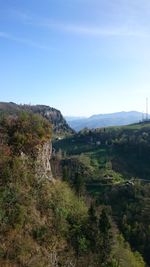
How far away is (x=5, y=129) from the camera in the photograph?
4150 cm

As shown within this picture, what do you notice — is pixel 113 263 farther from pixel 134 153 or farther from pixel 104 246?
pixel 134 153

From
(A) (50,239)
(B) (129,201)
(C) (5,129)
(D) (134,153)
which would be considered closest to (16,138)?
Answer: (C) (5,129)

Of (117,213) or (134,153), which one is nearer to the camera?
(117,213)

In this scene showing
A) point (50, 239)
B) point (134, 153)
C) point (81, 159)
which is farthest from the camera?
point (134, 153)

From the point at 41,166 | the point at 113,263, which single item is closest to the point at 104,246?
the point at 113,263

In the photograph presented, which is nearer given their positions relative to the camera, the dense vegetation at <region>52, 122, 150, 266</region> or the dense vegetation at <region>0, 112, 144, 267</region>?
the dense vegetation at <region>0, 112, 144, 267</region>

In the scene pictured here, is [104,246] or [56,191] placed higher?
[56,191]

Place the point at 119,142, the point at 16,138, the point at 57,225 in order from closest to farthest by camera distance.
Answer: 1. the point at 57,225
2. the point at 16,138
3. the point at 119,142

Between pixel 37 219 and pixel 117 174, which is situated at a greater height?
pixel 37 219

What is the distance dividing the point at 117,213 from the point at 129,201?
7920 millimetres

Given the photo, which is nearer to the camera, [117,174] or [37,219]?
[37,219]

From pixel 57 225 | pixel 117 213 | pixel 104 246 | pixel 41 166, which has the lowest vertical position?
pixel 117 213

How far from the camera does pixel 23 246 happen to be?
100 ft

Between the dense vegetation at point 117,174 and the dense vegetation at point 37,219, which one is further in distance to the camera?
the dense vegetation at point 117,174
